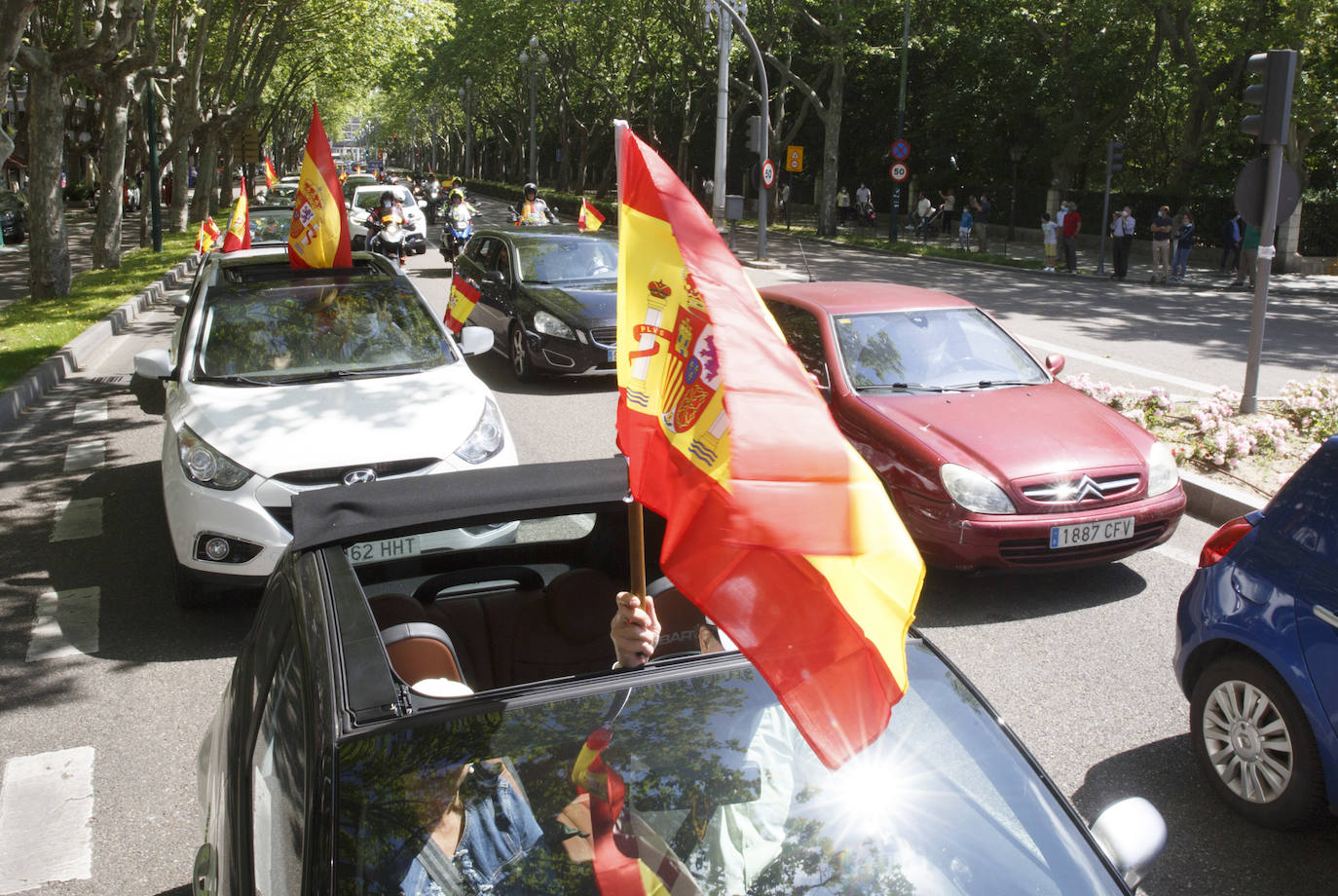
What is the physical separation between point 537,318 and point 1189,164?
2769cm

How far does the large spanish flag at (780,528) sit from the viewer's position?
1841 mm

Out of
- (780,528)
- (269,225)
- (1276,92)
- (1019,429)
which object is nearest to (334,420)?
(1019,429)

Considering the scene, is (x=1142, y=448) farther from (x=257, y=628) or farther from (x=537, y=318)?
(x=537, y=318)

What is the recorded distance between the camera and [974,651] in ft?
18.8

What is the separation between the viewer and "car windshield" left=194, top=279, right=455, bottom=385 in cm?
682

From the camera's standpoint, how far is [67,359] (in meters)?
13.4

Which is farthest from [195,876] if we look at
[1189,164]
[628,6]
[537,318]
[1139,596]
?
[628,6]

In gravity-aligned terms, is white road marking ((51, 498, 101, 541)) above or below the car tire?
below

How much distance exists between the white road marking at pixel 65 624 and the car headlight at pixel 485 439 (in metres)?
1.97

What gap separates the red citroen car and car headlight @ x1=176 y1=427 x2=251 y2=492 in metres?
3.31

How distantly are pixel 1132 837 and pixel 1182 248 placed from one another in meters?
26.3

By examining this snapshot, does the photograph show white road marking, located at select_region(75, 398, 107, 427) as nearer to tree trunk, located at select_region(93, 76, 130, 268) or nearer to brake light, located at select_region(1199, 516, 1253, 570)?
brake light, located at select_region(1199, 516, 1253, 570)

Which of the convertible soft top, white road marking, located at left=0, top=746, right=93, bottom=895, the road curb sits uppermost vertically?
the convertible soft top

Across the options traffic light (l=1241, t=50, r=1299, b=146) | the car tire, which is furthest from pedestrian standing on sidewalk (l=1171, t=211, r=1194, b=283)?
the car tire
